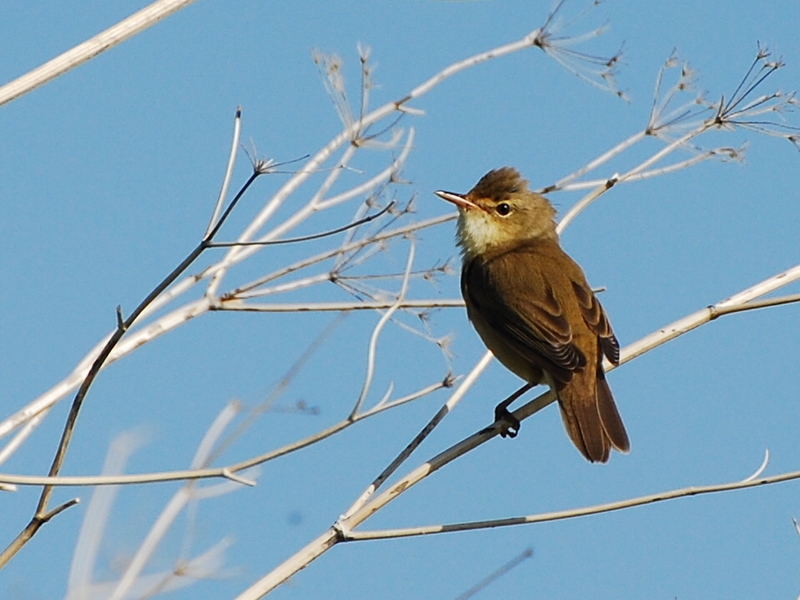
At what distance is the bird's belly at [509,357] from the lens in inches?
203

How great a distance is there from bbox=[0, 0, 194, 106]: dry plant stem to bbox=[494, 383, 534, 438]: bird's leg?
1.97 m

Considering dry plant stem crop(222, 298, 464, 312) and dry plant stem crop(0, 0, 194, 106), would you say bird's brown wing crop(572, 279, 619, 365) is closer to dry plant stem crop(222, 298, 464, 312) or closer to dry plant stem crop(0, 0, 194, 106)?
dry plant stem crop(222, 298, 464, 312)

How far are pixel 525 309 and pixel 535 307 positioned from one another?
1.9 inches

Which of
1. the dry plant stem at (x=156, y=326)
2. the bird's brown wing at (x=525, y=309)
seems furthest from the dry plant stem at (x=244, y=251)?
the bird's brown wing at (x=525, y=309)

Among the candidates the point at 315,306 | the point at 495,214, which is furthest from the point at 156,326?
the point at 495,214

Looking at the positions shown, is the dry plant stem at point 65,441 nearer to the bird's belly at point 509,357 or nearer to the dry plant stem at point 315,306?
the dry plant stem at point 315,306

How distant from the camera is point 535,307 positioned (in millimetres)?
5207

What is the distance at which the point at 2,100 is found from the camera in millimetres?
2689

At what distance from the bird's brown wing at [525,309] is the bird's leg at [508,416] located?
24cm

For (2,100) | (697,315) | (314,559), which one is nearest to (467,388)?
(697,315)

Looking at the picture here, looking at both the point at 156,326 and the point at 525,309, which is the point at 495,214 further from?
the point at 156,326

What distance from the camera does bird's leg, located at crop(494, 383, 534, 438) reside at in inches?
173

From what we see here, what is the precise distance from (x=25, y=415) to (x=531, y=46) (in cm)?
269

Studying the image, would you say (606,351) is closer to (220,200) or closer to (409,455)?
(409,455)
